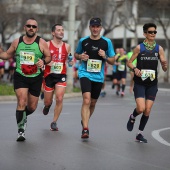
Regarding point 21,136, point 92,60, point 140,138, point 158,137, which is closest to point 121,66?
point 158,137

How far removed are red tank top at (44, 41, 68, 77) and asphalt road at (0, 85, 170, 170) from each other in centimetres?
110

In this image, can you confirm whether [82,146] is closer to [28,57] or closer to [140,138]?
[140,138]

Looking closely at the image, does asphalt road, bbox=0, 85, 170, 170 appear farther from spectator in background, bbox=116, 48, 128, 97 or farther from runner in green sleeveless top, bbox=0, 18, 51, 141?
spectator in background, bbox=116, 48, 128, 97

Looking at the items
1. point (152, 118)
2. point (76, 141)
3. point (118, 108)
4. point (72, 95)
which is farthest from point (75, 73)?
point (76, 141)

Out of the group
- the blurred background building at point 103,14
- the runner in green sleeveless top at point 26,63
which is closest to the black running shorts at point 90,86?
the runner in green sleeveless top at point 26,63

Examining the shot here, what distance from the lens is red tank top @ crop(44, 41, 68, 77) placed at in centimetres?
1271

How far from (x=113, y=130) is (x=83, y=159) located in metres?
3.72

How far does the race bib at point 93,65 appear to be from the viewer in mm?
11320

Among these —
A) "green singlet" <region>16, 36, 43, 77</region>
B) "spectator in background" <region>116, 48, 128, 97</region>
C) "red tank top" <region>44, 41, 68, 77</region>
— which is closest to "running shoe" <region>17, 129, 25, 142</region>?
"green singlet" <region>16, 36, 43, 77</region>

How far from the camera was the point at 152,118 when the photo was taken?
15.4 m

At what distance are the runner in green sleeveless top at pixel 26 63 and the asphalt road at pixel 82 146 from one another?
582mm

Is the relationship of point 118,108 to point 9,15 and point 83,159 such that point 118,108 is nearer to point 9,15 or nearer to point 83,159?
point 83,159

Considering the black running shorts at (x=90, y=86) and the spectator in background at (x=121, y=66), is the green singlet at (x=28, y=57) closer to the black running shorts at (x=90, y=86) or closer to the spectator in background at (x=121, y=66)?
the black running shorts at (x=90, y=86)

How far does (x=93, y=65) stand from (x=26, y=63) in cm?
128
